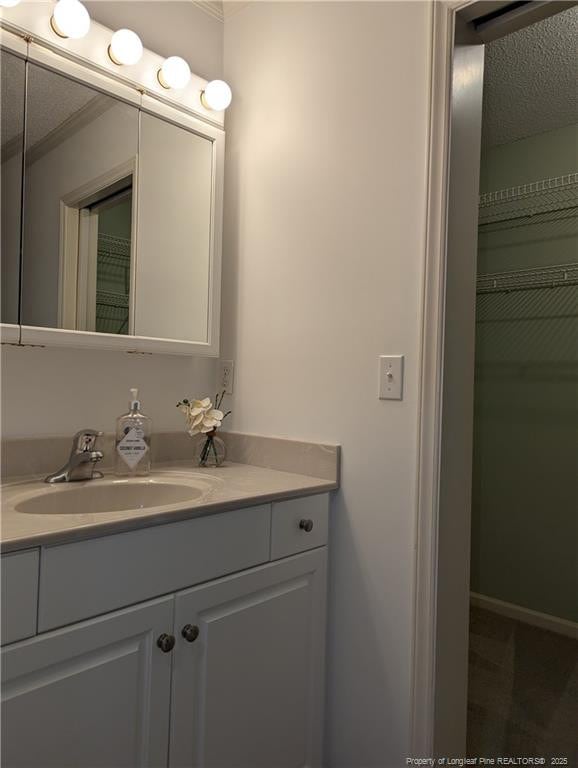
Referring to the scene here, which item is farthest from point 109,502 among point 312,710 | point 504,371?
point 504,371

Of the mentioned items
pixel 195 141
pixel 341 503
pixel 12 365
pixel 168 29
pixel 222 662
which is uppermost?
pixel 168 29

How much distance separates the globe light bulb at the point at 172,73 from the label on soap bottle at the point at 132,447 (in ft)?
3.40

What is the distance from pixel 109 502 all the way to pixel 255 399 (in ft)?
1.80

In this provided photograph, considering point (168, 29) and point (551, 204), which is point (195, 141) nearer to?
point (168, 29)

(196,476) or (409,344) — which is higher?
(409,344)

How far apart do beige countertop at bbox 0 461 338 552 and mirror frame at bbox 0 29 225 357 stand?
1.19 feet

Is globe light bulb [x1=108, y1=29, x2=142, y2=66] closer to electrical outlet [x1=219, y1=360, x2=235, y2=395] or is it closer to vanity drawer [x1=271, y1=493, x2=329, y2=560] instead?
electrical outlet [x1=219, y1=360, x2=235, y2=395]

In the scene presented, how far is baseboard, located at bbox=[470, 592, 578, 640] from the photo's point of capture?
248cm

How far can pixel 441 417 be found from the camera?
129 centimetres

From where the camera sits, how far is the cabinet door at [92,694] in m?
0.88

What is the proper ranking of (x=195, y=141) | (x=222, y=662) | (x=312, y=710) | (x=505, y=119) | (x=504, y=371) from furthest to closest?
(x=504, y=371)
(x=505, y=119)
(x=195, y=141)
(x=312, y=710)
(x=222, y=662)

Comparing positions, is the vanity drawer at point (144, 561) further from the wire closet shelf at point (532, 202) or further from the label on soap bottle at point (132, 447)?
the wire closet shelf at point (532, 202)

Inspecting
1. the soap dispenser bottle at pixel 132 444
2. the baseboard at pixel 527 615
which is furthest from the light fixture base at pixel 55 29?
the baseboard at pixel 527 615

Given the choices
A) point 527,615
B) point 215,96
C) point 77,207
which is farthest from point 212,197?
point 527,615
